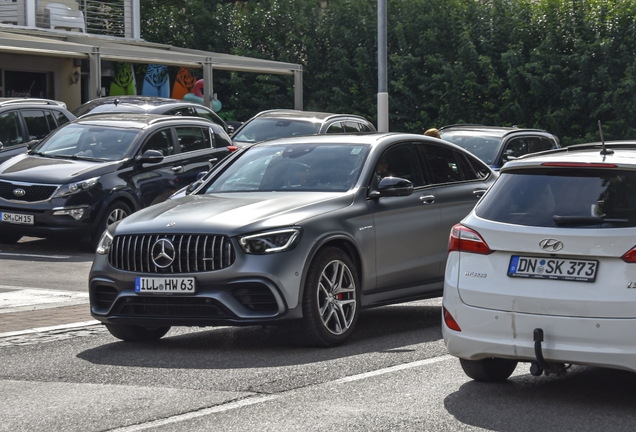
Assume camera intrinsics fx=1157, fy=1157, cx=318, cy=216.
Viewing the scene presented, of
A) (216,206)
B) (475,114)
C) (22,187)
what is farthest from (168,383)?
(475,114)

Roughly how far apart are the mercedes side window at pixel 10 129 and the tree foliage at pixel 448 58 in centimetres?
1743

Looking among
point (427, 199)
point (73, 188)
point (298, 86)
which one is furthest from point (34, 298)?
point (298, 86)

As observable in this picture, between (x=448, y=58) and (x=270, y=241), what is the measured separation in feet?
90.0

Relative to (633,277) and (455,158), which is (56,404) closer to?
(633,277)

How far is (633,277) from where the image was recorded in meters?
6.18

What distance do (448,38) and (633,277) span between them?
29.4 metres

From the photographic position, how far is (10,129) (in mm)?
18438

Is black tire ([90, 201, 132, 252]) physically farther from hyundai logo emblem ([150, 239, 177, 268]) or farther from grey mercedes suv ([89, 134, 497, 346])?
hyundai logo emblem ([150, 239, 177, 268])

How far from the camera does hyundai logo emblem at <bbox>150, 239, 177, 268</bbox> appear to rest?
834 centimetres

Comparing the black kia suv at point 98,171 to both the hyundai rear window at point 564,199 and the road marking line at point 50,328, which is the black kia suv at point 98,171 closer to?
the road marking line at point 50,328

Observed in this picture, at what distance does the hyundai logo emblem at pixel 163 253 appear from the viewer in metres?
8.34

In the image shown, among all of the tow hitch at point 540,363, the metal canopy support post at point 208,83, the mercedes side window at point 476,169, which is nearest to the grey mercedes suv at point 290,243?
the mercedes side window at point 476,169

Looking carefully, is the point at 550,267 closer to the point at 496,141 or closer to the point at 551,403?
the point at 551,403

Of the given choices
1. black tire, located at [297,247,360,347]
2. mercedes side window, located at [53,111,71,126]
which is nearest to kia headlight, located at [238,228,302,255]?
black tire, located at [297,247,360,347]
